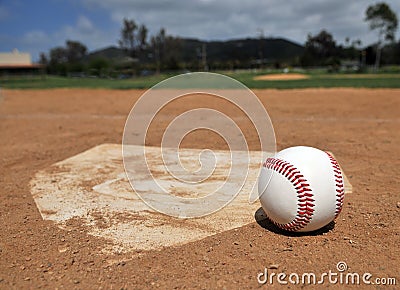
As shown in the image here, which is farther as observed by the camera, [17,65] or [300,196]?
[17,65]

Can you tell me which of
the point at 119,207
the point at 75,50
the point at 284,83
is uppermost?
the point at 75,50

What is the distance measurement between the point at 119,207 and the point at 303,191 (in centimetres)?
184

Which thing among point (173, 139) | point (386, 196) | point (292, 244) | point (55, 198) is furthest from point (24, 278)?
point (173, 139)

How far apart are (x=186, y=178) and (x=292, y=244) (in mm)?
1905

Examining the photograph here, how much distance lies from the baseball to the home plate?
1.60ft

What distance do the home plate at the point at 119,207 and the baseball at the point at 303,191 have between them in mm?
487

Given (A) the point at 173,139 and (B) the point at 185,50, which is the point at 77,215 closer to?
(A) the point at 173,139

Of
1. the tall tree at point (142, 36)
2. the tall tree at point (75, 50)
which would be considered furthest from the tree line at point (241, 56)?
the tall tree at point (75, 50)

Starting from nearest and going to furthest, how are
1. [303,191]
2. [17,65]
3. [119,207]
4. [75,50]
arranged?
[303,191] < [119,207] < [17,65] < [75,50]

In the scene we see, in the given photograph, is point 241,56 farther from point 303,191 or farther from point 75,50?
point 303,191

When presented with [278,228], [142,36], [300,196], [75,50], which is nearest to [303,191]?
[300,196]

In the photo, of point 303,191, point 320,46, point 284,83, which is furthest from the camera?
point 320,46

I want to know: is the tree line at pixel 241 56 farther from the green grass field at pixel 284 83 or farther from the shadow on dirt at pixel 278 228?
the shadow on dirt at pixel 278 228

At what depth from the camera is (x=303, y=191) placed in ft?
8.41
